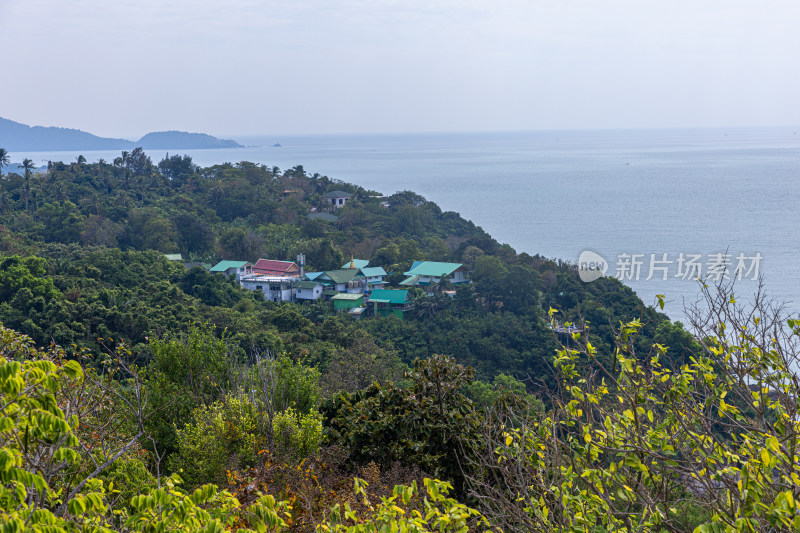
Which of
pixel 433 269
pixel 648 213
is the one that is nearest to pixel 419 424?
pixel 433 269

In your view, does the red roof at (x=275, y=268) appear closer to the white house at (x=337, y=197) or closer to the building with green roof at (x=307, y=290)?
the building with green roof at (x=307, y=290)

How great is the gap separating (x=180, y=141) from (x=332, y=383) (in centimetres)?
19556

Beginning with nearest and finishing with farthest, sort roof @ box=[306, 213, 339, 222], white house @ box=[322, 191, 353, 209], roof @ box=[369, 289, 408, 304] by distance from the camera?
1. roof @ box=[369, 289, 408, 304]
2. roof @ box=[306, 213, 339, 222]
3. white house @ box=[322, 191, 353, 209]

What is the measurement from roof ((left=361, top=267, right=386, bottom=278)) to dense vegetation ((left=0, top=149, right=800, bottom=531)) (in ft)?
2.29

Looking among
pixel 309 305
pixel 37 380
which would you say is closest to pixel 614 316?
pixel 309 305

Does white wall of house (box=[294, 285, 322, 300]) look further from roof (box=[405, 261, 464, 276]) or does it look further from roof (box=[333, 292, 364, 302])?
roof (box=[405, 261, 464, 276])

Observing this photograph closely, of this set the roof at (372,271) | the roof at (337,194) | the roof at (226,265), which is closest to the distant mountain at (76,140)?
the roof at (337,194)

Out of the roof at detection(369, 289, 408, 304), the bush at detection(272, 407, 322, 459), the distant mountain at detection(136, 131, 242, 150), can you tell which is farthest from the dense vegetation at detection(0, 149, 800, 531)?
the distant mountain at detection(136, 131, 242, 150)

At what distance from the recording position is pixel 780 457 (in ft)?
8.64

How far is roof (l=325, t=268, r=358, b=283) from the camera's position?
93.5 ft

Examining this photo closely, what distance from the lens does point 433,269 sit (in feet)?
96.1

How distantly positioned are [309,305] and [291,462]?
21.1 meters

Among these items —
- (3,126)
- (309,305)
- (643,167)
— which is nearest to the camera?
(309,305)

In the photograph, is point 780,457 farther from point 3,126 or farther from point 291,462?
point 3,126
